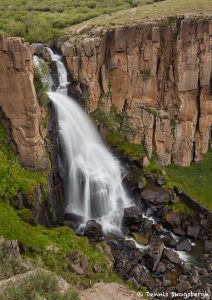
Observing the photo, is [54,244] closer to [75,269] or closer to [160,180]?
[75,269]

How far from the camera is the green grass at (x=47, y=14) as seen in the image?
160 ft

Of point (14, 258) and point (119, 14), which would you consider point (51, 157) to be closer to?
point (14, 258)

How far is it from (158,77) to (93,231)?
19.3 m

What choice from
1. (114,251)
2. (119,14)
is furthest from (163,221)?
(119,14)

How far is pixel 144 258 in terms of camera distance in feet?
103

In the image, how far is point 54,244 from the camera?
2842 cm

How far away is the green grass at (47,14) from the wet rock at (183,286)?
2997 centimetres

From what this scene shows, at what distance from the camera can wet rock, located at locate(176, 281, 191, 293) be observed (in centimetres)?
2878

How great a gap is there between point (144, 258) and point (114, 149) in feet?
47.5

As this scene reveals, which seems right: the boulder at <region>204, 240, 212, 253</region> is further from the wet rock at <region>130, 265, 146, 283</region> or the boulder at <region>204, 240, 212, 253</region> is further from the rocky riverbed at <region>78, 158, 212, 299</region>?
the wet rock at <region>130, 265, 146, 283</region>

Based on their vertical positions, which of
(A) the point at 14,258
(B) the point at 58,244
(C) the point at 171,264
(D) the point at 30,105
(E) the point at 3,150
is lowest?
(C) the point at 171,264

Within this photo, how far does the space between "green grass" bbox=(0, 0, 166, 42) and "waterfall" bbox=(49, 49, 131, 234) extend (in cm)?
826

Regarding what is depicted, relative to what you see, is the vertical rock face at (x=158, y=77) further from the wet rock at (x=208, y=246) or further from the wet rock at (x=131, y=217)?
the wet rock at (x=208, y=246)

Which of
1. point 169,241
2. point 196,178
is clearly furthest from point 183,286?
point 196,178
